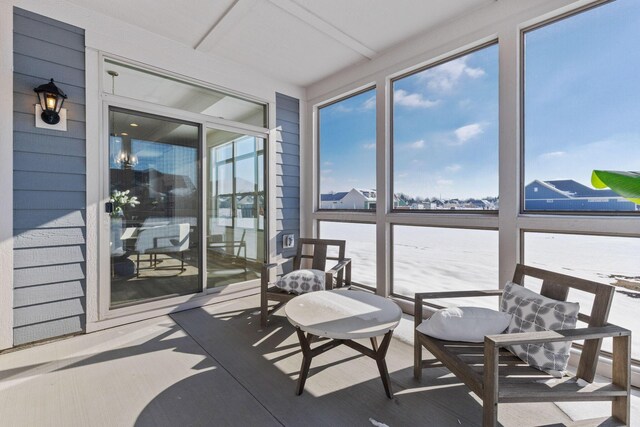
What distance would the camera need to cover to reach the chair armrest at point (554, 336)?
4.57 ft

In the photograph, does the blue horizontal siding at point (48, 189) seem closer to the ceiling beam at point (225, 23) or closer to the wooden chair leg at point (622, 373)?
the ceiling beam at point (225, 23)

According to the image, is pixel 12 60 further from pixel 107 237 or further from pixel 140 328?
pixel 140 328

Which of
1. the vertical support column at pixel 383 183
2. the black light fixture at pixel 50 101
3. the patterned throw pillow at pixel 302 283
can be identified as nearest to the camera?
the black light fixture at pixel 50 101

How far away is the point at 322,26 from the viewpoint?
3.03m

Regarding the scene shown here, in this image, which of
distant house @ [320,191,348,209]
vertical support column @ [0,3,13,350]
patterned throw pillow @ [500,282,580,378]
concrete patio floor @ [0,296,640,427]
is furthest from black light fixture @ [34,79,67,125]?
patterned throw pillow @ [500,282,580,378]

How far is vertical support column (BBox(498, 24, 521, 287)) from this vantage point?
2568 millimetres

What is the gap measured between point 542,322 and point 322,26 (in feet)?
10.3

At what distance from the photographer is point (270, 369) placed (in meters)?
2.24

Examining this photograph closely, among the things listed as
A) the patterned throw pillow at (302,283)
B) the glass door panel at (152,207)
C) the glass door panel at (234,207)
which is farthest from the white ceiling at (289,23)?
the patterned throw pillow at (302,283)

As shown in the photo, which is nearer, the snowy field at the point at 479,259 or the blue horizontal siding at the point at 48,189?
the snowy field at the point at 479,259

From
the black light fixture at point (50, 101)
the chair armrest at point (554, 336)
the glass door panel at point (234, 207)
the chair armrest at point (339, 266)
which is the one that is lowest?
the chair armrest at point (554, 336)

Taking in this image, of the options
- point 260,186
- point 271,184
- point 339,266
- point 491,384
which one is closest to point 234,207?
point 260,186

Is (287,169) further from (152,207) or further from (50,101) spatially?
(50,101)

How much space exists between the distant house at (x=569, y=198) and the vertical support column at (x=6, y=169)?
14.4 feet
